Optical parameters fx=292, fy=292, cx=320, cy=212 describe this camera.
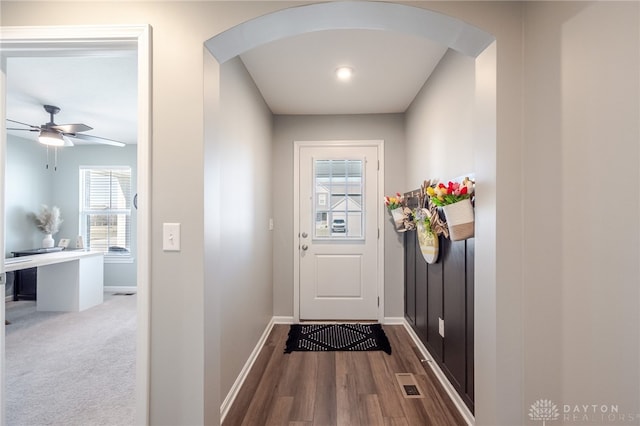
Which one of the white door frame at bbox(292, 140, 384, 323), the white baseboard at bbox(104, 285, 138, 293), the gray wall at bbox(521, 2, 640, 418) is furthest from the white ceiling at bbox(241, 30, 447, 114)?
the white baseboard at bbox(104, 285, 138, 293)

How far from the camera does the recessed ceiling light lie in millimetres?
2328

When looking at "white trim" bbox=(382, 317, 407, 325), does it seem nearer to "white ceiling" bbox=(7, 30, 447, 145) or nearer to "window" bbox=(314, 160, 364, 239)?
"window" bbox=(314, 160, 364, 239)

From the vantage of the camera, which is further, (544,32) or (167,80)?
(167,80)

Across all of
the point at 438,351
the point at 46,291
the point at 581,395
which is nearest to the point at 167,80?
the point at 581,395

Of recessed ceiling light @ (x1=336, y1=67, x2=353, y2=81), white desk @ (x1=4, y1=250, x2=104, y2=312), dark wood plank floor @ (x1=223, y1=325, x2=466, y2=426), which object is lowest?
dark wood plank floor @ (x1=223, y1=325, x2=466, y2=426)

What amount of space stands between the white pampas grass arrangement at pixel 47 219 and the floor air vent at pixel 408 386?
5.40 metres

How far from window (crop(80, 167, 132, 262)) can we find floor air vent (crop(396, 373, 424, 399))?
469 centimetres

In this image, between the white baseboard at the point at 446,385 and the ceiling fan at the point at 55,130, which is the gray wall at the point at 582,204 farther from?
the ceiling fan at the point at 55,130

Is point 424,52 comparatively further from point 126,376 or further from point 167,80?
point 126,376

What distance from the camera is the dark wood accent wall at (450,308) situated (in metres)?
1.73

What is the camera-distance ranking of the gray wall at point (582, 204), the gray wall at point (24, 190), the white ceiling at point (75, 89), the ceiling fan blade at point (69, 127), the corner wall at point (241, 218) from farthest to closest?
1. the gray wall at point (24, 190)
2. the ceiling fan blade at point (69, 127)
3. the white ceiling at point (75, 89)
4. the corner wall at point (241, 218)
5. the gray wall at point (582, 204)

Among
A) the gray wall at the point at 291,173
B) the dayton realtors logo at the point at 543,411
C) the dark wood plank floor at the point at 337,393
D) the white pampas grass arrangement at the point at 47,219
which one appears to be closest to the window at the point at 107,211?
the white pampas grass arrangement at the point at 47,219

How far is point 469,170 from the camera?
69.0 inches

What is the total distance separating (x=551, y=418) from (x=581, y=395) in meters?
0.23
